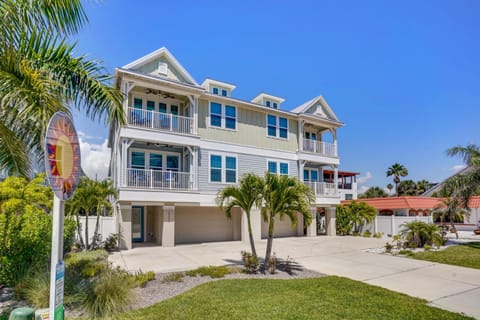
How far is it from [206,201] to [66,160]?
13.2 m

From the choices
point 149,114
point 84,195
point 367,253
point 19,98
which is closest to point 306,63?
point 149,114

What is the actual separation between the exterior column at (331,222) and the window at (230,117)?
10059 millimetres

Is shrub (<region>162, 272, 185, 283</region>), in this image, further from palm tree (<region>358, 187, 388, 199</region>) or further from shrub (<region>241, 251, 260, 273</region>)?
palm tree (<region>358, 187, 388, 199</region>)

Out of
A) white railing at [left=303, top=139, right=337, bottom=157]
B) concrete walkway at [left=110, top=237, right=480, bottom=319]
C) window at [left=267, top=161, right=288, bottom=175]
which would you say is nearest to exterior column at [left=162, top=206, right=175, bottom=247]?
concrete walkway at [left=110, top=237, right=480, bottom=319]

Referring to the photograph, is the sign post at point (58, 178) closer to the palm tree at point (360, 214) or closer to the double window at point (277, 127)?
the double window at point (277, 127)

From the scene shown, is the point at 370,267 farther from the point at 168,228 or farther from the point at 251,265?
the point at 168,228

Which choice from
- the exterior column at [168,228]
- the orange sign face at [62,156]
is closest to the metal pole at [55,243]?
the orange sign face at [62,156]

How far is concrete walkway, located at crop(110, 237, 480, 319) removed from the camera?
694cm

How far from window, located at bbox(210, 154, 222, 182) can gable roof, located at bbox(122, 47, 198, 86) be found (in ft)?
14.9

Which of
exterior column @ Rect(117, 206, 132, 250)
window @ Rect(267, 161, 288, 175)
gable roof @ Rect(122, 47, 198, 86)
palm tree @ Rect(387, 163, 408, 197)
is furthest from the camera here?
palm tree @ Rect(387, 163, 408, 197)

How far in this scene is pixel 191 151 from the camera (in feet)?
53.2

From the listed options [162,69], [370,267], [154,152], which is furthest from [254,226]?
[162,69]

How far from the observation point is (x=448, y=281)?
26.8 feet

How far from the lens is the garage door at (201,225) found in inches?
683
